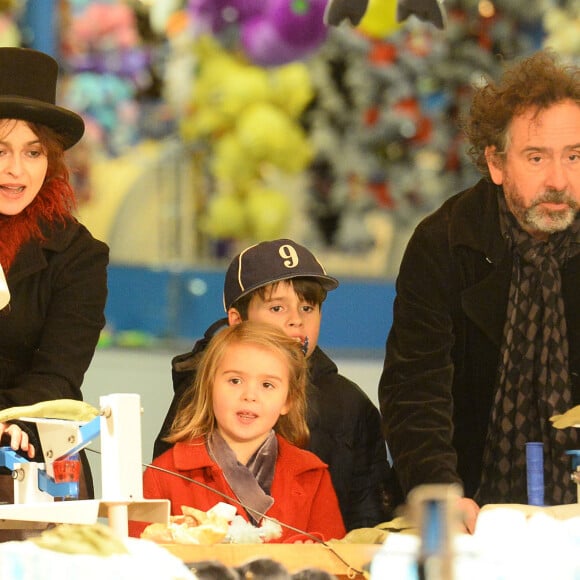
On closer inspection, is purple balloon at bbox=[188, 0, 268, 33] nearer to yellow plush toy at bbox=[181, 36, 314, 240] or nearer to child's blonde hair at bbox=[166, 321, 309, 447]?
yellow plush toy at bbox=[181, 36, 314, 240]

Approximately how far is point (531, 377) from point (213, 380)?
2.00 feet

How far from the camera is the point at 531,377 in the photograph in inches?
92.6

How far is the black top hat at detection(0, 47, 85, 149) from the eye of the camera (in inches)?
93.3

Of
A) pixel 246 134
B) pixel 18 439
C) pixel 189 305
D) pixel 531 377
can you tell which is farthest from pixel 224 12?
pixel 18 439

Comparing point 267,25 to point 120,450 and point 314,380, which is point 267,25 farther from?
point 120,450

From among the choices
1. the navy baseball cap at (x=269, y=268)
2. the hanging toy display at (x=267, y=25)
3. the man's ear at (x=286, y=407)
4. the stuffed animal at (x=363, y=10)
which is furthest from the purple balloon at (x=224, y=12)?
the man's ear at (x=286, y=407)

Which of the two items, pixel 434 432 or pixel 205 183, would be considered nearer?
pixel 434 432

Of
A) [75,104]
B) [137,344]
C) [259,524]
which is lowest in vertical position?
[259,524]

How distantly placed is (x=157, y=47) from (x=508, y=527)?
2.59m

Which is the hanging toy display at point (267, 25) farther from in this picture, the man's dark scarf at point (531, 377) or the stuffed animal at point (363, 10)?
the man's dark scarf at point (531, 377)

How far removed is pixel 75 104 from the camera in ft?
12.1

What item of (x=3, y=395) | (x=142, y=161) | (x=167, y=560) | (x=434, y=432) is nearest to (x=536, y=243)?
(x=434, y=432)

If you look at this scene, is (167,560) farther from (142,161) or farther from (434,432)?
(142,161)

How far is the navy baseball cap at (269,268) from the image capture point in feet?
9.04
